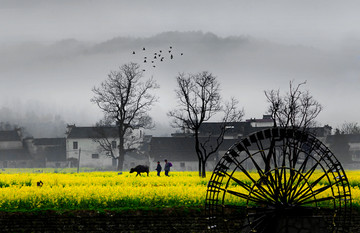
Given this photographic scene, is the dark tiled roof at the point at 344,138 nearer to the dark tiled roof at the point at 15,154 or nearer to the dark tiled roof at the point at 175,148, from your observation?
the dark tiled roof at the point at 175,148

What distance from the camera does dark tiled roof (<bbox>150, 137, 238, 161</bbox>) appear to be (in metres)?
103

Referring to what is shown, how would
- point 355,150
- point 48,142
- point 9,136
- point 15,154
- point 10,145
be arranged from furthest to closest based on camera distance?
point 9,136 → point 10,145 → point 48,142 → point 15,154 → point 355,150

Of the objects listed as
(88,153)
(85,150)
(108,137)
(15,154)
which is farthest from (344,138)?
(15,154)

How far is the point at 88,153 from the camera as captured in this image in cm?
12669

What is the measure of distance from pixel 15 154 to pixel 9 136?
9253 millimetres

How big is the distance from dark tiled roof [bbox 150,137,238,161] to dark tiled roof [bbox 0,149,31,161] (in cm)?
4228

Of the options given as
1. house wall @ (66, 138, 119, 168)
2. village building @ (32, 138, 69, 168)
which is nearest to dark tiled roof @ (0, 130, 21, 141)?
village building @ (32, 138, 69, 168)

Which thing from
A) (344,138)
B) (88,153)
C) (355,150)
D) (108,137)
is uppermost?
(108,137)

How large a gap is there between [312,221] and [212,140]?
93.8 m

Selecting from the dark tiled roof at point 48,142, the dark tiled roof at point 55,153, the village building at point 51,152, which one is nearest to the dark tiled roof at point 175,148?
the village building at point 51,152

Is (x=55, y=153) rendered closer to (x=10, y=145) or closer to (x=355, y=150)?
(x=10, y=145)

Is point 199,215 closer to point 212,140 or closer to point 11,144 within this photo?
point 212,140

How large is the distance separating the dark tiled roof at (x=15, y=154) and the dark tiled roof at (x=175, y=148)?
1665 inches

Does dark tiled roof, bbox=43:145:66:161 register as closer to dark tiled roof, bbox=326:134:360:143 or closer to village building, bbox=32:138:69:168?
village building, bbox=32:138:69:168
